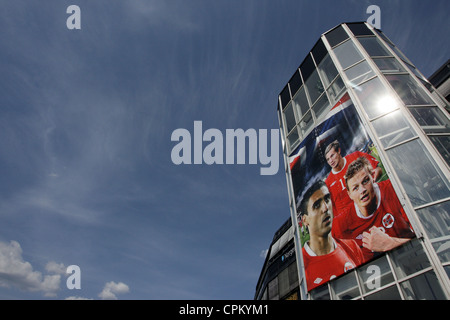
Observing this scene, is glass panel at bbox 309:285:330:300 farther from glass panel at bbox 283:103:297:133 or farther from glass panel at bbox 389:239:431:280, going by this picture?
glass panel at bbox 283:103:297:133

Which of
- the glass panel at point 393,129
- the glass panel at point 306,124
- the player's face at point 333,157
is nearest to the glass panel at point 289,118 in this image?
the glass panel at point 306,124

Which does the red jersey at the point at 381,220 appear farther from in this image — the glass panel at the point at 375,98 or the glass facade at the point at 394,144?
the glass panel at the point at 375,98

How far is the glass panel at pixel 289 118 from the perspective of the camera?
20.3m

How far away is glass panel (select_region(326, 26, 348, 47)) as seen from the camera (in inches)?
688

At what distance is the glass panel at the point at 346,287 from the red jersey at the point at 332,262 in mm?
274

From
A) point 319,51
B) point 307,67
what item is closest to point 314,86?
point 307,67

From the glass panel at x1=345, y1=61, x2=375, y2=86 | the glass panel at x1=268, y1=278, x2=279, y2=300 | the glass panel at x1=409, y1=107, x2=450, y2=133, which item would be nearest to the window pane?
the glass panel at x1=409, y1=107, x2=450, y2=133

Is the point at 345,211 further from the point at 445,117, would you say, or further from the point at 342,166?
the point at 445,117

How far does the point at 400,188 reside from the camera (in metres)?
9.76

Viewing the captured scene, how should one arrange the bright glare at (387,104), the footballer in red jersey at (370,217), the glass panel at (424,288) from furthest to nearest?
the bright glare at (387,104) < the footballer in red jersey at (370,217) < the glass panel at (424,288)

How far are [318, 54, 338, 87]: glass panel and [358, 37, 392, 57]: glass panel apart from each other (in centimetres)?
213

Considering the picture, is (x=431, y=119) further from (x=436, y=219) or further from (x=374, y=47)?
(x=374, y=47)

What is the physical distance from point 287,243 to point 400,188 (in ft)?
51.3

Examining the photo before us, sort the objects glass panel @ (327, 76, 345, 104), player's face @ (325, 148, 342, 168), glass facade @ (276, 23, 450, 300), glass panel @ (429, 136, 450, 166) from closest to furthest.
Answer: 1. glass facade @ (276, 23, 450, 300)
2. glass panel @ (429, 136, 450, 166)
3. player's face @ (325, 148, 342, 168)
4. glass panel @ (327, 76, 345, 104)
